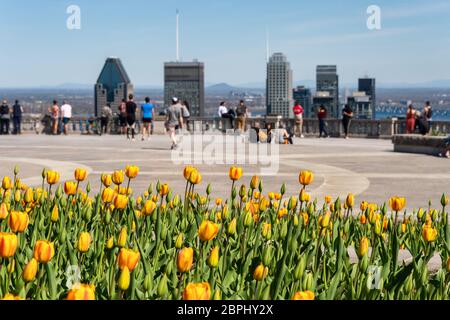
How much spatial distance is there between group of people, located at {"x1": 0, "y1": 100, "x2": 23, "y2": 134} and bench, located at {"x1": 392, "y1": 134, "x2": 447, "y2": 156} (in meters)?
18.4

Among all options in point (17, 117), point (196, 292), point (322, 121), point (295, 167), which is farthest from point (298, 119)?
point (196, 292)

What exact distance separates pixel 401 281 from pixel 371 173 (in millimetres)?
12951

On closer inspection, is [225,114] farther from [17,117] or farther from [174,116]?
[174,116]

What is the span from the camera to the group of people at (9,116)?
1421 inches

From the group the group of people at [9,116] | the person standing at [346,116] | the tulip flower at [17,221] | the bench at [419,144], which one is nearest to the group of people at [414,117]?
the person standing at [346,116]

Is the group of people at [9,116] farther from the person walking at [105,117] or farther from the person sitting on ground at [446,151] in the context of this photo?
the person sitting on ground at [446,151]

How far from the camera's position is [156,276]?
17.0 feet

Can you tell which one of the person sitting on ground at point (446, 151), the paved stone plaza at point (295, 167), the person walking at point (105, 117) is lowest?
the paved stone plaza at point (295, 167)

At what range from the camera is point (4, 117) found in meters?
36.5

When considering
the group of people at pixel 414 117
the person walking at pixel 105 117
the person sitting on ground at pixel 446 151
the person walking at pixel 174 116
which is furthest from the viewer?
the person walking at pixel 105 117

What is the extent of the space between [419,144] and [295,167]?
6558 millimetres

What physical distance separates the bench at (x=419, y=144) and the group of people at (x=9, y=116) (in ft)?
60.3
